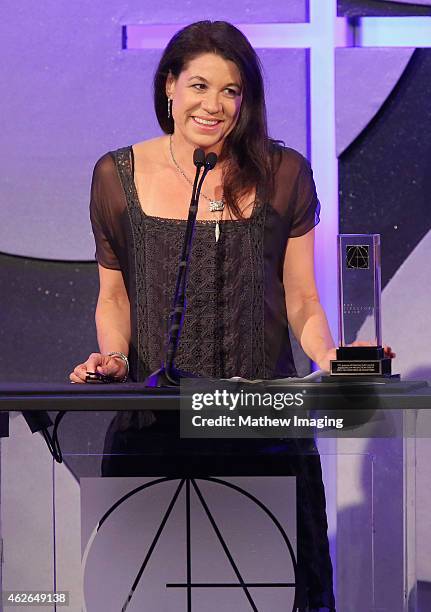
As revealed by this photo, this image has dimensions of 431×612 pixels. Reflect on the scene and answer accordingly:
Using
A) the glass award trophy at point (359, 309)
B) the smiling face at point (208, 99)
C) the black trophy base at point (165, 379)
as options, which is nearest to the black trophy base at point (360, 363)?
the glass award trophy at point (359, 309)

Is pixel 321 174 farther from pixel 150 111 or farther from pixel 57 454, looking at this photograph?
pixel 57 454

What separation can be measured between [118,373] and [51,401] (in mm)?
384

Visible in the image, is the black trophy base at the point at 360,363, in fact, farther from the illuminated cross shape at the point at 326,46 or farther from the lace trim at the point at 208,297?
the illuminated cross shape at the point at 326,46

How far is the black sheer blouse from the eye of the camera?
2229mm

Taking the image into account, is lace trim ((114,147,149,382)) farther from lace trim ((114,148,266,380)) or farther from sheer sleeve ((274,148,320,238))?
sheer sleeve ((274,148,320,238))

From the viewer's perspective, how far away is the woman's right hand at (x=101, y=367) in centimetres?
187

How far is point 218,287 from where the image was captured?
2.25 metres

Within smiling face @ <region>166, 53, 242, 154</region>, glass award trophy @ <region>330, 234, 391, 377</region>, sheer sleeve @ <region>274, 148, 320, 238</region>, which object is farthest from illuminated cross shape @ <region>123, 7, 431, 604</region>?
glass award trophy @ <region>330, 234, 391, 377</region>

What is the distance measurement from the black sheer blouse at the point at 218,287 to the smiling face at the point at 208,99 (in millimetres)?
186

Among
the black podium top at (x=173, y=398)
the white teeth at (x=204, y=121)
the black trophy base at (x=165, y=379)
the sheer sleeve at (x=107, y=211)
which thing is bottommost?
the black podium top at (x=173, y=398)

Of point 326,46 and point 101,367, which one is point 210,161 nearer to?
point 101,367

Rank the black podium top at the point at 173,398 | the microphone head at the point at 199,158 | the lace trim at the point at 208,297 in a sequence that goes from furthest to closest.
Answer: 1. the lace trim at the point at 208,297
2. the microphone head at the point at 199,158
3. the black podium top at the point at 173,398

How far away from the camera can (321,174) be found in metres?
3.14

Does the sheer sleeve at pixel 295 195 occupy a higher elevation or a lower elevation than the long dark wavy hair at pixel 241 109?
lower
